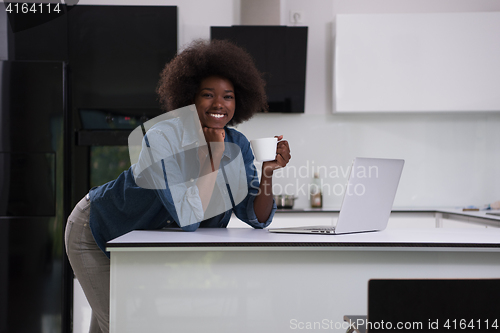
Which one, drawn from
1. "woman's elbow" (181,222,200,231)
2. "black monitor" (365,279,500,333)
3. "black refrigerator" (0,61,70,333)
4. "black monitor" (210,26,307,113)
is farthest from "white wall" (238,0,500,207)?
"black monitor" (365,279,500,333)

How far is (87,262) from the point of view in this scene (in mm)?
1463

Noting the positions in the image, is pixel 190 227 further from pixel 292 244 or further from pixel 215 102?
pixel 215 102

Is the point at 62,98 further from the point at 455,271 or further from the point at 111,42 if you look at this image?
the point at 455,271

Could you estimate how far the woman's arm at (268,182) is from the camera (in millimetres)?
1401

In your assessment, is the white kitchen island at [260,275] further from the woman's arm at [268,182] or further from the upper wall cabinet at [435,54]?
the upper wall cabinet at [435,54]

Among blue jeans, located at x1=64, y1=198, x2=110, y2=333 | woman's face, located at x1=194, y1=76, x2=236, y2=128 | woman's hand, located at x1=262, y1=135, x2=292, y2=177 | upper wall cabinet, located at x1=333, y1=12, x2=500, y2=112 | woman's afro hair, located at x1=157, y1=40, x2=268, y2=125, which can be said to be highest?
upper wall cabinet, located at x1=333, y1=12, x2=500, y2=112

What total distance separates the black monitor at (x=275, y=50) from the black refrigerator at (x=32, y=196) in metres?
1.23

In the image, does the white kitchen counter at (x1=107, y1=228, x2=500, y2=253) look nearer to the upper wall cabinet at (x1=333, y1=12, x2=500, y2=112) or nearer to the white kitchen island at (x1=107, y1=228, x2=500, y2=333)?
the white kitchen island at (x1=107, y1=228, x2=500, y2=333)

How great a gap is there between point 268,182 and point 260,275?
0.42m

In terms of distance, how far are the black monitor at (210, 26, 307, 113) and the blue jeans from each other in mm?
1856

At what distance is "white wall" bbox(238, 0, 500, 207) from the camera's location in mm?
3297

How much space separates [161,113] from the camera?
2.75 metres

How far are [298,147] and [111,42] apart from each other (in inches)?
64.8

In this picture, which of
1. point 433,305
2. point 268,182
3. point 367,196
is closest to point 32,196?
point 268,182
